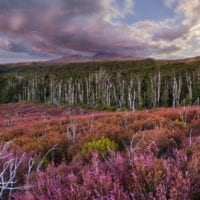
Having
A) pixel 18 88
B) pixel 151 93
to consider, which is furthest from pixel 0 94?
pixel 151 93

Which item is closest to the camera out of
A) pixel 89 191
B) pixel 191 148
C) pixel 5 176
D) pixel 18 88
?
pixel 89 191

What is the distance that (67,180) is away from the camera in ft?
11.2

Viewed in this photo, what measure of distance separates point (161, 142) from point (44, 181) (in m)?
2.49

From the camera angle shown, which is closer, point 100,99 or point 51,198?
point 51,198

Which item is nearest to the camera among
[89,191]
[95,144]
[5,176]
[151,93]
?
[89,191]

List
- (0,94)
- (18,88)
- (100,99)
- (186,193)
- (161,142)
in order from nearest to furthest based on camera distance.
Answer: (186,193) → (161,142) → (100,99) → (0,94) → (18,88)

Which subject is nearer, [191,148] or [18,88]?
[191,148]

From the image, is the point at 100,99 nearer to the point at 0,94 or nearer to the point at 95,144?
the point at 0,94

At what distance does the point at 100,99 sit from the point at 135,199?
7618 centimetres

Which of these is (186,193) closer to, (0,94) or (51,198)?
(51,198)

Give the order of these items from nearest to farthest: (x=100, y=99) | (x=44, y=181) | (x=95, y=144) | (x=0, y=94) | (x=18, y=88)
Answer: (x=44, y=181)
(x=95, y=144)
(x=100, y=99)
(x=0, y=94)
(x=18, y=88)

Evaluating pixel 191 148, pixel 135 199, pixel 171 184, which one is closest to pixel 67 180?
pixel 135 199

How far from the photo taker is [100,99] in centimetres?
7894

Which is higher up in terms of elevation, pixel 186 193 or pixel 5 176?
pixel 186 193
